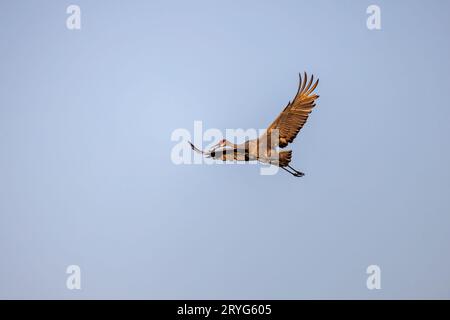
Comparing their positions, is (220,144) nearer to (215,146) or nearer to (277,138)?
(215,146)

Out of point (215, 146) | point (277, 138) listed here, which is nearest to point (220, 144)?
point (215, 146)

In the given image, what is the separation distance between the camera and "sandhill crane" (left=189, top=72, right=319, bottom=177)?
1535 cm

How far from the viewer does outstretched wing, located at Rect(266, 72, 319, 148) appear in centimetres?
1532

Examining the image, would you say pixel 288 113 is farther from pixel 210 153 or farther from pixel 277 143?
pixel 210 153

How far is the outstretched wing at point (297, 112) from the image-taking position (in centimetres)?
1532

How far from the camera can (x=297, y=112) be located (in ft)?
50.5

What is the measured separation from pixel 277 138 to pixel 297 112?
3.04ft

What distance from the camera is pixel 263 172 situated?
57.7 ft

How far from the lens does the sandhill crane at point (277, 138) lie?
1535 cm
